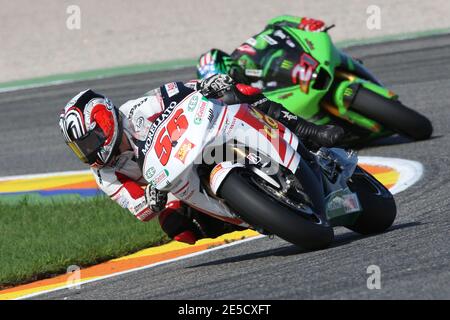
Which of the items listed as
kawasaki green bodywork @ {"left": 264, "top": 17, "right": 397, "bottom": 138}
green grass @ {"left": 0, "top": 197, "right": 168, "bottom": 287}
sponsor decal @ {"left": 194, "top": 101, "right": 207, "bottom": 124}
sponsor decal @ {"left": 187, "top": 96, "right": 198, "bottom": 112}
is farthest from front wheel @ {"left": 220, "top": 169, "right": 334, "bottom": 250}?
kawasaki green bodywork @ {"left": 264, "top": 17, "right": 397, "bottom": 138}

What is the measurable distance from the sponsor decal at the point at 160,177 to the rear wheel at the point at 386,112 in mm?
4611

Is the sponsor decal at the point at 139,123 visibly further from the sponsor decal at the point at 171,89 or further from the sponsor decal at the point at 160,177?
the sponsor decal at the point at 160,177

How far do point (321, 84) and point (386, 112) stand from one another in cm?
67

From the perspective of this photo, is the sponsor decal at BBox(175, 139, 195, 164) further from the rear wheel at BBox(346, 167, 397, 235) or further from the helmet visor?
the rear wheel at BBox(346, 167, 397, 235)

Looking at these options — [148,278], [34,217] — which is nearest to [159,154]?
[148,278]

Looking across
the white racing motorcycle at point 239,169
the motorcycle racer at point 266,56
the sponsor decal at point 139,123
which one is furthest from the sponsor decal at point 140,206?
the motorcycle racer at point 266,56

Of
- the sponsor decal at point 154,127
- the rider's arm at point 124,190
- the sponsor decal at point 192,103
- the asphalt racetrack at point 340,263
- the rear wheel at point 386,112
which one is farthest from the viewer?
the rear wheel at point 386,112

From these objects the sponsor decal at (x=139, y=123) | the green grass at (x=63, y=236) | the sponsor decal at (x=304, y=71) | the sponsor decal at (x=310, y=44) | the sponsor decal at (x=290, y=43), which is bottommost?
the green grass at (x=63, y=236)

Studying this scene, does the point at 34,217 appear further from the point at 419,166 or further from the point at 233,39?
the point at 233,39

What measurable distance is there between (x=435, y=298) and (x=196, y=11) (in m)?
15.3

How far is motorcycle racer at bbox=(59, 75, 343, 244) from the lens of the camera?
6809mm

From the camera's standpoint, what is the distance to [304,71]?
10828mm

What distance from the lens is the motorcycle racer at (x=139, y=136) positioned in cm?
681

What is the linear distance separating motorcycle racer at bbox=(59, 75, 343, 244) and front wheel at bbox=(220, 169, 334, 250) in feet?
2.17
